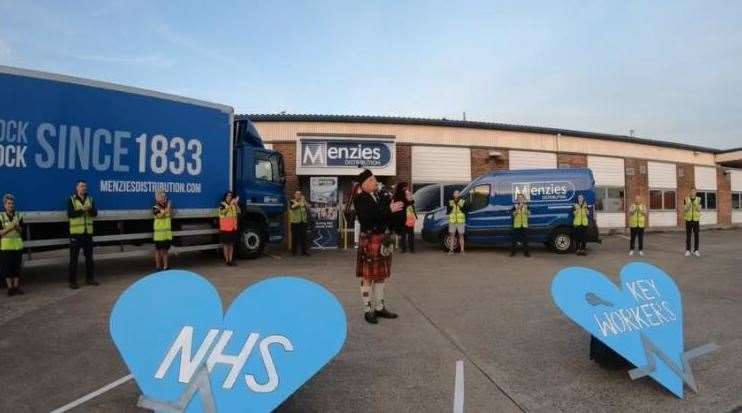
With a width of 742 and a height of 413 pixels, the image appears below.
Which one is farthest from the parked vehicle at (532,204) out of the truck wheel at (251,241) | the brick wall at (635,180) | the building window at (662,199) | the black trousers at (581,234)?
the building window at (662,199)

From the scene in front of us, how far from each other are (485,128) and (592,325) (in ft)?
50.9

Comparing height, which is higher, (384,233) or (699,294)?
(384,233)

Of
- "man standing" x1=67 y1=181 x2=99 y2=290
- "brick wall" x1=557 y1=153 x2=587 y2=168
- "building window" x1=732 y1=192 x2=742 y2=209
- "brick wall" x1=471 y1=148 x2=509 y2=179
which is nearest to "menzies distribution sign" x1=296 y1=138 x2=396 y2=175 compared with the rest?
"brick wall" x1=471 y1=148 x2=509 y2=179

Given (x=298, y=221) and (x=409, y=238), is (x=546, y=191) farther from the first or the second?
(x=298, y=221)

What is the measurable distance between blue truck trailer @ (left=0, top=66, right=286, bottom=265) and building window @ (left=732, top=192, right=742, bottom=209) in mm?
28180

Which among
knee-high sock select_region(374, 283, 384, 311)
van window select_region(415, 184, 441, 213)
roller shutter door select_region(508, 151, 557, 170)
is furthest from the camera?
roller shutter door select_region(508, 151, 557, 170)

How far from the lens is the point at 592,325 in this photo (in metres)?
3.43

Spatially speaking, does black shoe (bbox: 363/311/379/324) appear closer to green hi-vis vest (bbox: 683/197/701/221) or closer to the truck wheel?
the truck wheel

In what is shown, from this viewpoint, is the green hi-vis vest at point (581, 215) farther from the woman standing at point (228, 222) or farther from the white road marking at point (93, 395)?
the white road marking at point (93, 395)

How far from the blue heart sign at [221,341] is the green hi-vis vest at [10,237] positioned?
5.44 meters

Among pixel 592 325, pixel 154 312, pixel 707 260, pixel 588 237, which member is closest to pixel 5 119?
pixel 154 312

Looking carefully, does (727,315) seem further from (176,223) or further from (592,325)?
(176,223)

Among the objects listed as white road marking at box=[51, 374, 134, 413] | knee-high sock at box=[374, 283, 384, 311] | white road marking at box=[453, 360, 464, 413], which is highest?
knee-high sock at box=[374, 283, 384, 311]

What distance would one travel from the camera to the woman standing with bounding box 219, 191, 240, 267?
9734mm
